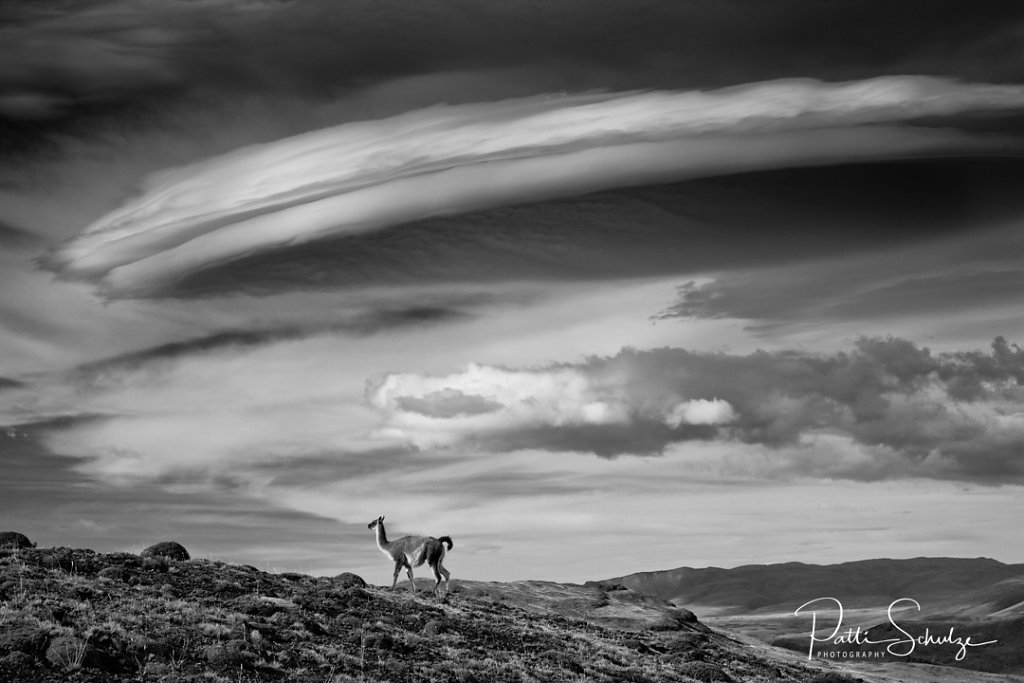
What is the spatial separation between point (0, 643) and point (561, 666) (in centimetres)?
1817

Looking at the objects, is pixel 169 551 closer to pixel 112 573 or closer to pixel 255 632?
pixel 112 573

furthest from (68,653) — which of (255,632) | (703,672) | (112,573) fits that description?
(703,672)

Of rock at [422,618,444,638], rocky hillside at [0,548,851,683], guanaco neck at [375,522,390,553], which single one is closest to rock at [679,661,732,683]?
rocky hillside at [0,548,851,683]

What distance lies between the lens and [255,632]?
84.4 feet

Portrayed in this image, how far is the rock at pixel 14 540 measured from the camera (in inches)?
1296

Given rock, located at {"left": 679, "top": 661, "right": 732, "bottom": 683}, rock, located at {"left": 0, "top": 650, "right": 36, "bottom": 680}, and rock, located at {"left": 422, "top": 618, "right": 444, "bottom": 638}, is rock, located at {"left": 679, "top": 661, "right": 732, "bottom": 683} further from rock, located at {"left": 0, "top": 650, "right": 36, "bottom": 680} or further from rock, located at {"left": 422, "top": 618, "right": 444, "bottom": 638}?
rock, located at {"left": 0, "top": 650, "right": 36, "bottom": 680}

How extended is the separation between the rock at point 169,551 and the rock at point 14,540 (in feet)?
14.2

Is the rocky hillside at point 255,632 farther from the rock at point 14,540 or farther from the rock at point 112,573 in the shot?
the rock at point 14,540

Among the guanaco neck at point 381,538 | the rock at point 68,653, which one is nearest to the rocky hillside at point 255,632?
the rock at point 68,653

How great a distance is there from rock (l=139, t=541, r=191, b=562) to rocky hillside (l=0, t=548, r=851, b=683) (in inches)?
31.4

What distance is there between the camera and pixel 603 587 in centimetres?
9619

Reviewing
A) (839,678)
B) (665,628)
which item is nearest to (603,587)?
(665,628)

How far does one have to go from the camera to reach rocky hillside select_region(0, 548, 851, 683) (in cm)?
2155

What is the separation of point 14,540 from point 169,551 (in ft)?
19.4
